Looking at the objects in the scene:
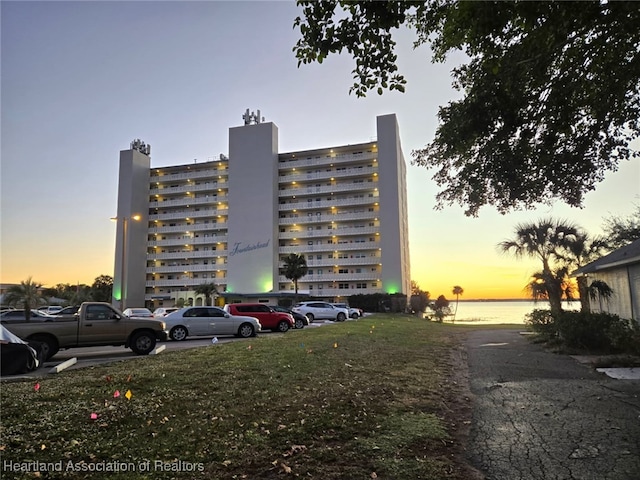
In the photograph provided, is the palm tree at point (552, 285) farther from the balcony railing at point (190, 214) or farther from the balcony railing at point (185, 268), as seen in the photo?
the balcony railing at point (190, 214)

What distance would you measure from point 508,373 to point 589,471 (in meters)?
6.13

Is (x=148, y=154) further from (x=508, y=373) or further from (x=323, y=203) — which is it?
(x=508, y=373)

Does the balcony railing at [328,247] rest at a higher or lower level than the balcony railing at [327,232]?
lower

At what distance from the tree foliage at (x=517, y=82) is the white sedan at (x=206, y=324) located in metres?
12.0

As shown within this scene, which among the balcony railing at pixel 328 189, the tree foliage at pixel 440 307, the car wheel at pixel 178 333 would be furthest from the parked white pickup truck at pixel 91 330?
the balcony railing at pixel 328 189

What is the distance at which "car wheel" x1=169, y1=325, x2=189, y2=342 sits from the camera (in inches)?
737

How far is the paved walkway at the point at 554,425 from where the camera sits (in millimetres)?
4402

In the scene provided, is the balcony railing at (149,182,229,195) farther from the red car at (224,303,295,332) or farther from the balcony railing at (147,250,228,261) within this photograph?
the red car at (224,303,295,332)

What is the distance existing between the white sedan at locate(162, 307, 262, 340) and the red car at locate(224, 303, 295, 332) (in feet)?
11.1

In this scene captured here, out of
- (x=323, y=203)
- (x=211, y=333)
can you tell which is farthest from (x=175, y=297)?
(x=211, y=333)

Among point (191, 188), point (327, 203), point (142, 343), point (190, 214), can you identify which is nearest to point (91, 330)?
point (142, 343)

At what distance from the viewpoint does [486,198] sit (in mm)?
10594

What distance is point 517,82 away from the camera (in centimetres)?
750

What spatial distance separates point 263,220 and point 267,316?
5284 cm
